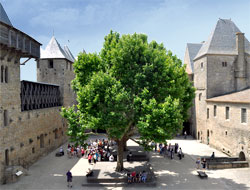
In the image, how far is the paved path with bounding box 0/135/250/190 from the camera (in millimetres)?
17922

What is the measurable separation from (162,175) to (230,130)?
1143 centimetres

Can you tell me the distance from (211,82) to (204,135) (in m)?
7.92

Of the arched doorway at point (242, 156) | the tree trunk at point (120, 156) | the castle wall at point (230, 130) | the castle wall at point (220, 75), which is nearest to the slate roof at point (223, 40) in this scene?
the castle wall at point (220, 75)

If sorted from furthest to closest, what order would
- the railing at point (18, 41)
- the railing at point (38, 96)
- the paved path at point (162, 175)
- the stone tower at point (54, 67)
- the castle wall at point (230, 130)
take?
1. the stone tower at point (54, 67)
2. the castle wall at point (230, 130)
3. the railing at point (38, 96)
4. the railing at point (18, 41)
5. the paved path at point (162, 175)

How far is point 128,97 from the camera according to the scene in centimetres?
1719

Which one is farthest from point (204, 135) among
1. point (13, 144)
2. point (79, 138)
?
point (13, 144)

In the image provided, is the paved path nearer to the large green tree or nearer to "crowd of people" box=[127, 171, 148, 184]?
"crowd of people" box=[127, 171, 148, 184]

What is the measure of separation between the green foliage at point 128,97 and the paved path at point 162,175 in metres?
4.14

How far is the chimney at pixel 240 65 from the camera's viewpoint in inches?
1273

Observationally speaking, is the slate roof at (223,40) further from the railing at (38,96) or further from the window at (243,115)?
the railing at (38,96)

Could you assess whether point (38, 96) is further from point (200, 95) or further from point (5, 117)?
point (200, 95)

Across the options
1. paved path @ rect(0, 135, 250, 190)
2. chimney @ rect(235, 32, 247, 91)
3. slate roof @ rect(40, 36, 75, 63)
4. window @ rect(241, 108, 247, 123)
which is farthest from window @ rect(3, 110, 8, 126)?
→ chimney @ rect(235, 32, 247, 91)

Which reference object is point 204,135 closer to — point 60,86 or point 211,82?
point 211,82

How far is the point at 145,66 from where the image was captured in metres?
17.8
